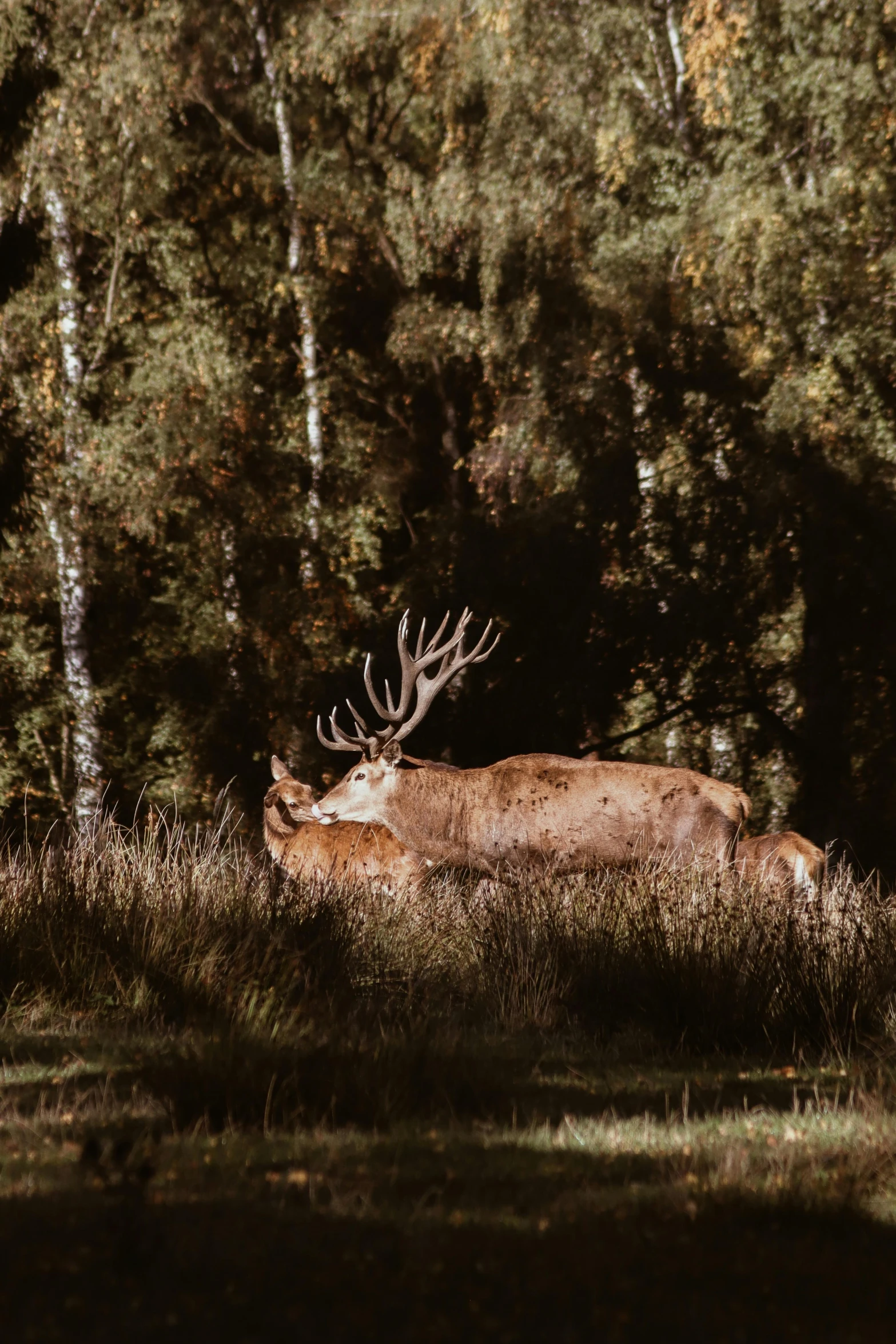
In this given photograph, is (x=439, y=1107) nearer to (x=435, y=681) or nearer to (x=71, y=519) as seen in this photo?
(x=435, y=681)

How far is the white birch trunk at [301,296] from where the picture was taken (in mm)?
19781

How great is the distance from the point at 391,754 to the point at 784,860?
333 centimetres

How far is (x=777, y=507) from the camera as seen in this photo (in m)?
16.2

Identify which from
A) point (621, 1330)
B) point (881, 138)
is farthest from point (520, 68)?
point (621, 1330)

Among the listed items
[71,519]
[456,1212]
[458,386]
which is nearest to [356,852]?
[456,1212]

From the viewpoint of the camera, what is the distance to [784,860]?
1023 centimetres

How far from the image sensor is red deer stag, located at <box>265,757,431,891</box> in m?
10.9

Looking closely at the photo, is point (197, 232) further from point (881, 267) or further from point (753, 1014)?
point (753, 1014)

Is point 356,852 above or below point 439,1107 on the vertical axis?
above

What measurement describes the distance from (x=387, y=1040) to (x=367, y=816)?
6.69 meters

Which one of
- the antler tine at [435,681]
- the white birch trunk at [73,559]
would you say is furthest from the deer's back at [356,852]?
the white birch trunk at [73,559]

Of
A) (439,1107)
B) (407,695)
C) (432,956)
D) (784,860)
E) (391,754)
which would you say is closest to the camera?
(439,1107)

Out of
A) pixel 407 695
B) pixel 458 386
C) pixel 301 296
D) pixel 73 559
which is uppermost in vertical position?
pixel 301 296

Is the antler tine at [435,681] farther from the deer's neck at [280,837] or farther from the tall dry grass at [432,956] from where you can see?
the tall dry grass at [432,956]
